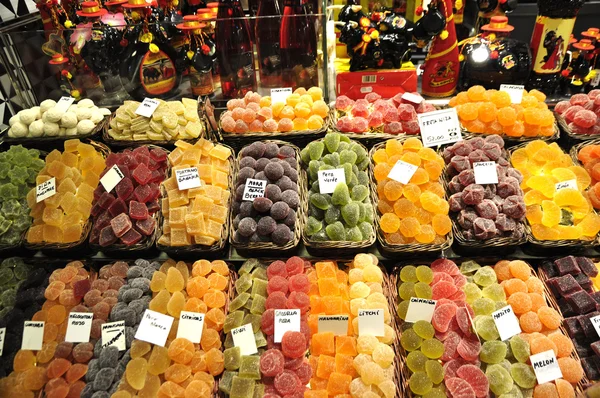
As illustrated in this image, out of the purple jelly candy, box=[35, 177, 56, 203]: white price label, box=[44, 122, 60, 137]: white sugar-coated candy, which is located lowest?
the purple jelly candy

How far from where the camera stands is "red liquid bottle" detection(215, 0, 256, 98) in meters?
2.28

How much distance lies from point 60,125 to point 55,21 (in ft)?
2.37

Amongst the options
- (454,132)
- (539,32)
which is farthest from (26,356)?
(539,32)

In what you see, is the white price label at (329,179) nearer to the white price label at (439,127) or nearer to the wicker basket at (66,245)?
the white price label at (439,127)

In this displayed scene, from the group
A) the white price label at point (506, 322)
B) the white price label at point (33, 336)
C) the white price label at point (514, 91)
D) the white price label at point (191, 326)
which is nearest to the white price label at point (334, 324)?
the white price label at point (191, 326)

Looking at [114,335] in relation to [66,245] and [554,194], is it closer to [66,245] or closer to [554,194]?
[66,245]

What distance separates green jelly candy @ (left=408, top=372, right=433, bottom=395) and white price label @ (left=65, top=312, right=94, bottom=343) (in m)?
1.22

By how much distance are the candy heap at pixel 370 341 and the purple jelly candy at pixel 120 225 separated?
3.23 ft

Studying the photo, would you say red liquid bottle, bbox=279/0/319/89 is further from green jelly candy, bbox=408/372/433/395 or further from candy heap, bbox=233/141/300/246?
green jelly candy, bbox=408/372/433/395

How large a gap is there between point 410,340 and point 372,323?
151mm

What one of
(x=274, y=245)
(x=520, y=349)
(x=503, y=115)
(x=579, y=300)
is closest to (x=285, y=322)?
(x=274, y=245)

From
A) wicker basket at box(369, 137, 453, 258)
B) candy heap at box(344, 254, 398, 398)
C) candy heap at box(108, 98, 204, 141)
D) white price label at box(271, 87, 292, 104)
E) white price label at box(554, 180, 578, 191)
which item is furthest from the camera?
white price label at box(271, 87, 292, 104)

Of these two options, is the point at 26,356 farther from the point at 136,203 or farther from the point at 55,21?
the point at 55,21

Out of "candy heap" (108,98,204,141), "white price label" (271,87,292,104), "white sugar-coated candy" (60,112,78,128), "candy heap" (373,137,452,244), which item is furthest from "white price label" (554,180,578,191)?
"white sugar-coated candy" (60,112,78,128)
